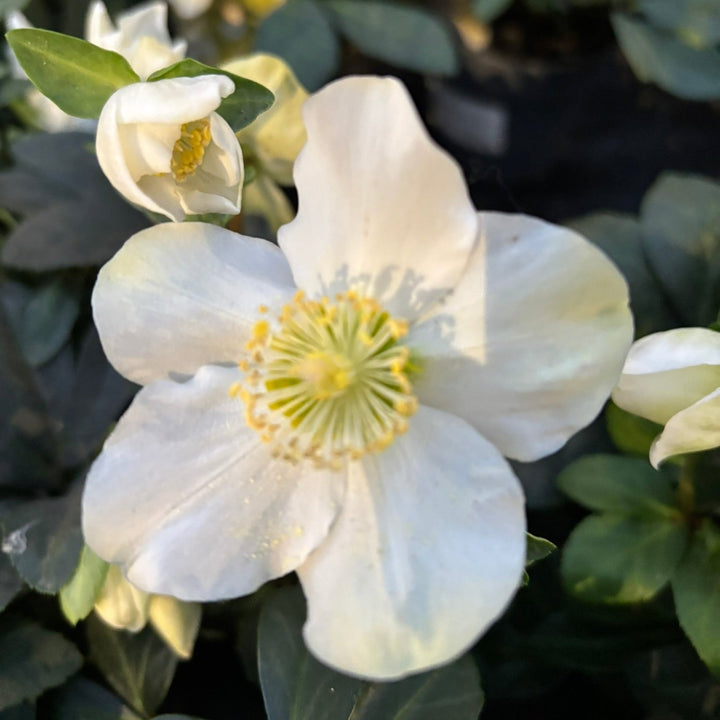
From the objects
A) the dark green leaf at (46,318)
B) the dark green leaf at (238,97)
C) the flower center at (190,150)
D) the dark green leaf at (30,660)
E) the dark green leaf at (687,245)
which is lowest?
the dark green leaf at (30,660)

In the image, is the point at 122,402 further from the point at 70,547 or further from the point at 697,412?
the point at 697,412

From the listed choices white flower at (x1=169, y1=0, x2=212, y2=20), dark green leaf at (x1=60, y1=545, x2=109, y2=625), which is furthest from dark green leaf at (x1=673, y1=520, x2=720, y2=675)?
white flower at (x1=169, y1=0, x2=212, y2=20)

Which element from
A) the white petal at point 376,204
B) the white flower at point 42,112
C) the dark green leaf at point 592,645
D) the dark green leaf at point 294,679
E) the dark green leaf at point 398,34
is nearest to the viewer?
the white petal at point 376,204

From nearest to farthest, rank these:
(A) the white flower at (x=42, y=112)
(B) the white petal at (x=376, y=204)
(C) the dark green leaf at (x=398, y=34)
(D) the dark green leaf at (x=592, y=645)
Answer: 1. (B) the white petal at (x=376, y=204)
2. (D) the dark green leaf at (x=592, y=645)
3. (A) the white flower at (x=42, y=112)
4. (C) the dark green leaf at (x=398, y=34)

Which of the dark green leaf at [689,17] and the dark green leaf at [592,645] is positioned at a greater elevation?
the dark green leaf at [689,17]

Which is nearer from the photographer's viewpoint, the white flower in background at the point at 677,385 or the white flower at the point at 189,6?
the white flower in background at the point at 677,385

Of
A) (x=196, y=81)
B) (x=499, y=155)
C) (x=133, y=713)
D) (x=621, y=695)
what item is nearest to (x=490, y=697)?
(x=621, y=695)

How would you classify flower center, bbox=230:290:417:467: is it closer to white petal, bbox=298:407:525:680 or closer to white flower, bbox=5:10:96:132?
white petal, bbox=298:407:525:680

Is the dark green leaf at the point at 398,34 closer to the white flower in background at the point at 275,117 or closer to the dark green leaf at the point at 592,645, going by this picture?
the white flower in background at the point at 275,117

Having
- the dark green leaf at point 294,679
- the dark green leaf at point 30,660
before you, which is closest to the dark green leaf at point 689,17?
the dark green leaf at point 294,679
